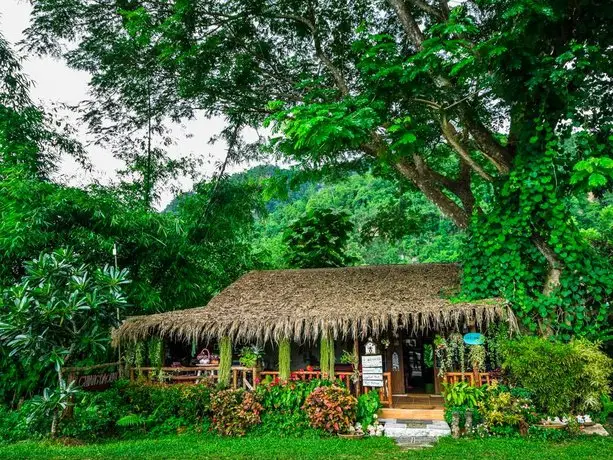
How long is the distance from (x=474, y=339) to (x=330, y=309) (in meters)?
2.84

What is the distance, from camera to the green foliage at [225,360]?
9.66 meters

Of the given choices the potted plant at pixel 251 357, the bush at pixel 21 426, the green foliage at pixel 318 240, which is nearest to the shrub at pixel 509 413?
the potted plant at pixel 251 357

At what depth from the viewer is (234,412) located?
8.65m

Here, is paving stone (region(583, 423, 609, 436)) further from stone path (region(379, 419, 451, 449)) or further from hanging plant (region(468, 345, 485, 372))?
stone path (region(379, 419, 451, 449))

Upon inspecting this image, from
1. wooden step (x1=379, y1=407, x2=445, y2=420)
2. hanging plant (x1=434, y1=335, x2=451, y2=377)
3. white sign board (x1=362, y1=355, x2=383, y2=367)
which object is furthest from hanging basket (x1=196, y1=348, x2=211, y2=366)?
hanging plant (x1=434, y1=335, x2=451, y2=377)

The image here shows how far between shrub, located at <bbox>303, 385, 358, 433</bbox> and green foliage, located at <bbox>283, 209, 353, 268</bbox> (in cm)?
793

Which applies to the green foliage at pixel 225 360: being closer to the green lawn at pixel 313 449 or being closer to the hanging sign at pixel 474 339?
the green lawn at pixel 313 449

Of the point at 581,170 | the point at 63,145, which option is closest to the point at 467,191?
the point at 581,170

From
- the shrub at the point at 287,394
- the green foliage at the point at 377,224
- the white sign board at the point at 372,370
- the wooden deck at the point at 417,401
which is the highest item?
the green foliage at the point at 377,224

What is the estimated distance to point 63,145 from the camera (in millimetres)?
12398

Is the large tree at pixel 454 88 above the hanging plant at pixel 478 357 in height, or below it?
above

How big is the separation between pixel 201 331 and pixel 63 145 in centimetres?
686

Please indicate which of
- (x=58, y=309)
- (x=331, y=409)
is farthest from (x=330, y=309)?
(x=58, y=309)

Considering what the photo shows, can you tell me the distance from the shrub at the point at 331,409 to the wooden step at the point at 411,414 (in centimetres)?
98
